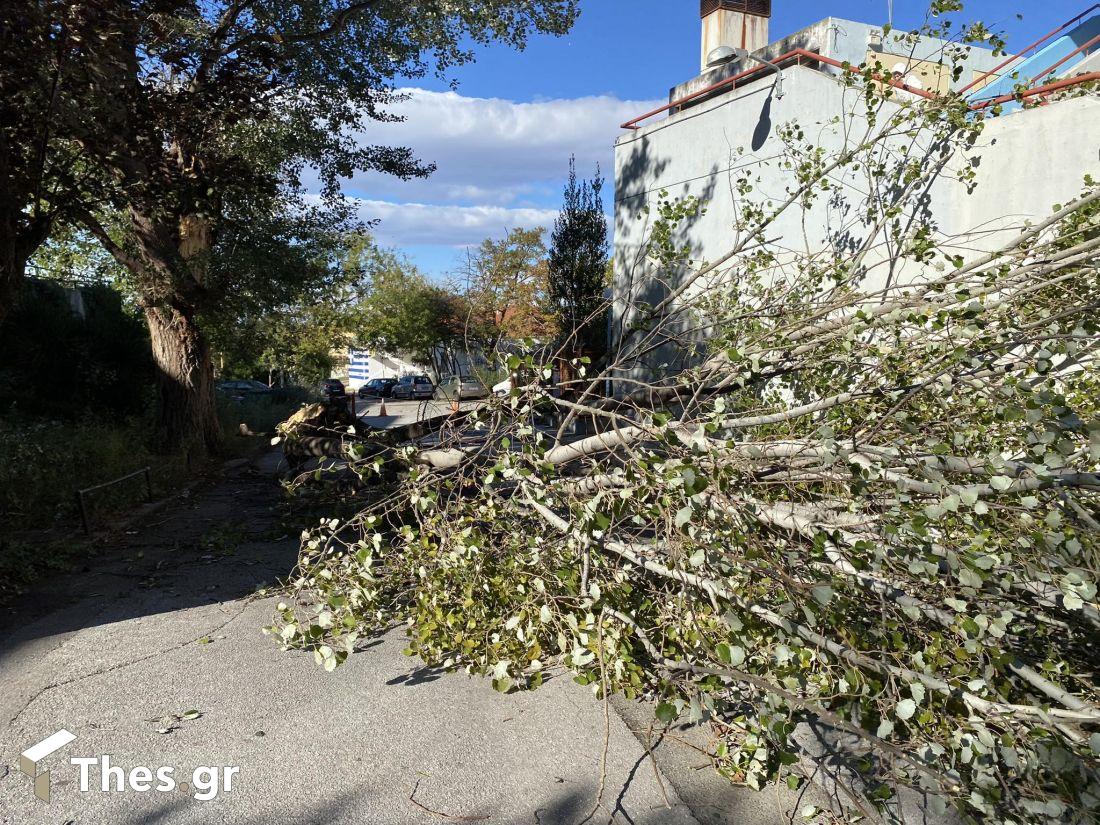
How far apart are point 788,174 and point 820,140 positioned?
459 mm

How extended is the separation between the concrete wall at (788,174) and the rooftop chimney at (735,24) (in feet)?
4.38

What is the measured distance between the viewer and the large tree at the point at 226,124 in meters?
9.27

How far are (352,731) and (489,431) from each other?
6.18 feet

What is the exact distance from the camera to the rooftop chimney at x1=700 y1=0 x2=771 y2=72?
1012 centimetres

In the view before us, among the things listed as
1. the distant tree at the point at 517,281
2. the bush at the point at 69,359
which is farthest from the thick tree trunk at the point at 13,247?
the distant tree at the point at 517,281

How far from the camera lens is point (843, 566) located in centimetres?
329

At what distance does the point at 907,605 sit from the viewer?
2.82 metres

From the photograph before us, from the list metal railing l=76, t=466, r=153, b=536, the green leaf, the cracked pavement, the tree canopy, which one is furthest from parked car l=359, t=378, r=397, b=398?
the green leaf

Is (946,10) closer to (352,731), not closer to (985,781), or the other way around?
(985,781)

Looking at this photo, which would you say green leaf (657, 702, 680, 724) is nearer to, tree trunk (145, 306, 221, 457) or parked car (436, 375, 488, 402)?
parked car (436, 375, 488, 402)

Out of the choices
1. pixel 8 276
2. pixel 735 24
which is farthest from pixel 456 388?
pixel 735 24

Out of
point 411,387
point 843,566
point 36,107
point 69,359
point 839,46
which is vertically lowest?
point 411,387

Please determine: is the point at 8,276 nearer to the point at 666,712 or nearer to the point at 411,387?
the point at 666,712

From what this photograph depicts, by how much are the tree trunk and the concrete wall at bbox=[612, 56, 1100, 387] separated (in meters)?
7.09
